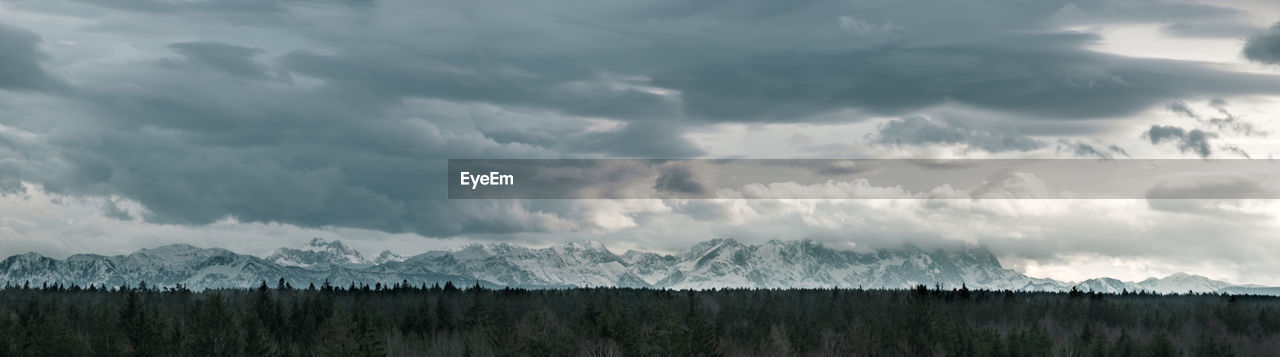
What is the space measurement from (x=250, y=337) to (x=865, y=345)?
1379 centimetres

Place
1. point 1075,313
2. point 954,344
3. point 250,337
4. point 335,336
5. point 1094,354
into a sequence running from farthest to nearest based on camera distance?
1. point 1075,313
2. point 954,344
3. point 1094,354
4. point 250,337
5. point 335,336

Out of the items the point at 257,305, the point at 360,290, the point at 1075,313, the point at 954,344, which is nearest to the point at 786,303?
the point at 1075,313

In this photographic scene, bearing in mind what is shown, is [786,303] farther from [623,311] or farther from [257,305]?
[257,305]

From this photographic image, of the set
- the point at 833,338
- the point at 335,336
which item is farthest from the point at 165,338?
the point at 833,338

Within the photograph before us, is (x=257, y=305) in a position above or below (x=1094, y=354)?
above

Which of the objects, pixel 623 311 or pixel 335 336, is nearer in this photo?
pixel 335 336

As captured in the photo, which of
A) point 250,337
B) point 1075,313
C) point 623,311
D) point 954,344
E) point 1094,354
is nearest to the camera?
point 250,337

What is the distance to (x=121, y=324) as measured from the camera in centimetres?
2223

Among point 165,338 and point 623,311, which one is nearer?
point 165,338

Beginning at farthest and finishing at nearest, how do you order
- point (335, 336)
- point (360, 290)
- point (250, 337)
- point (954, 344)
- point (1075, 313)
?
1. point (360, 290)
2. point (1075, 313)
3. point (954, 344)
4. point (250, 337)
5. point (335, 336)

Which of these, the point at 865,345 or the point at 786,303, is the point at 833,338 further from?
the point at 786,303

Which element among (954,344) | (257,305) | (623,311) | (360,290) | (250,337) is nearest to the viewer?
(250,337)

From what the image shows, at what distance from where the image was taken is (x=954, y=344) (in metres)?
22.8

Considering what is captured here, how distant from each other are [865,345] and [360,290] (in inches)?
1344
